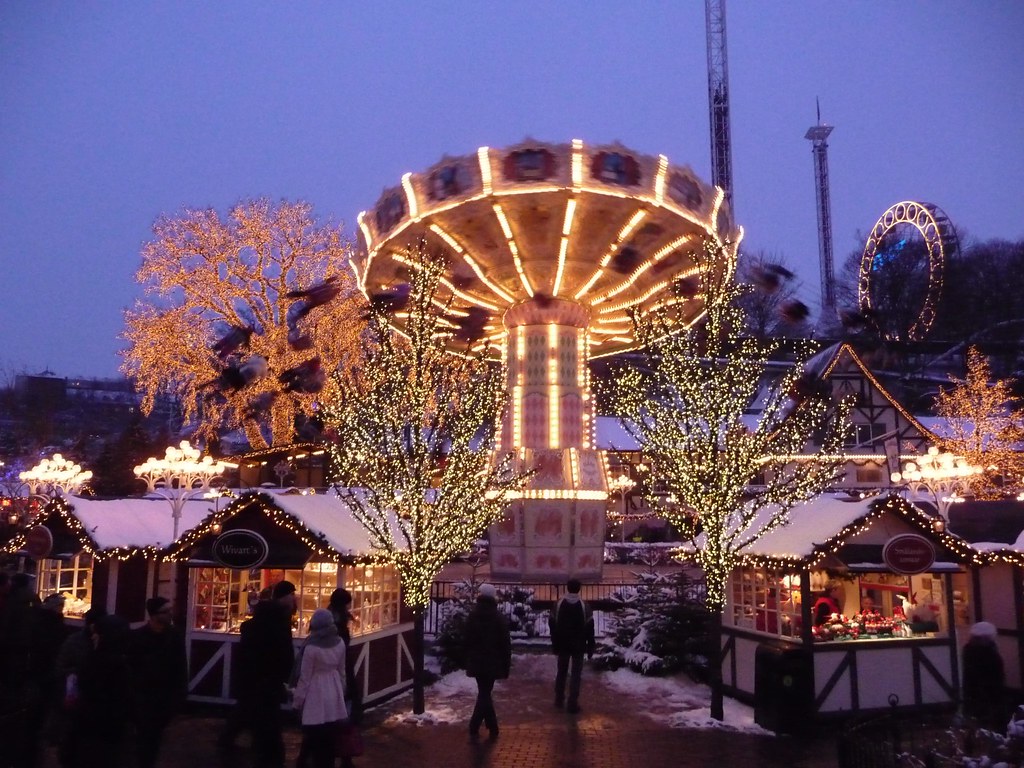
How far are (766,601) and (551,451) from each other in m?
10.1

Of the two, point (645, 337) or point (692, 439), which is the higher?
point (645, 337)

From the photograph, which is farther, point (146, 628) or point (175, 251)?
point (175, 251)

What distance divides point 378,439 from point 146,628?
4.67 meters

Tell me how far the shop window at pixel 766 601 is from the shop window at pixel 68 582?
10359mm

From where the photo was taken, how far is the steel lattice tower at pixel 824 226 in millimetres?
70562

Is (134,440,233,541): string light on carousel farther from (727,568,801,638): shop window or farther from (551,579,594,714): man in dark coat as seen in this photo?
(727,568,801,638): shop window

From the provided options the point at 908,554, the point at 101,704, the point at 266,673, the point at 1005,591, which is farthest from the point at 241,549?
the point at 1005,591

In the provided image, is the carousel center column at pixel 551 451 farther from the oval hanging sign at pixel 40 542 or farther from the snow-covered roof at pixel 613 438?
the snow-covered roof at pixel 613 438

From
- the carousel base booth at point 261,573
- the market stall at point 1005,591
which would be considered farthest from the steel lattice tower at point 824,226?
the carousel base booth at point 261,573

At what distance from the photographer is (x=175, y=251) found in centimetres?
2802

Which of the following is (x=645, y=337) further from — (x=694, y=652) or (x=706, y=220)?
(x=706, y=220)

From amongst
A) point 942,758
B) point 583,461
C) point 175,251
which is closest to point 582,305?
point 583,461

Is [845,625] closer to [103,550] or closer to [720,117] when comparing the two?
[103,550]

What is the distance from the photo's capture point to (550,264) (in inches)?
808
